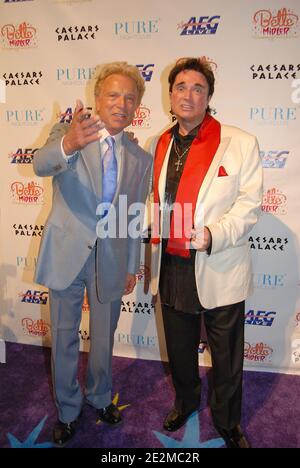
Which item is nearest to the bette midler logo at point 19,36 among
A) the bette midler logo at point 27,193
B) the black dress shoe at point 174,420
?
the bette midler logo at point 27,193

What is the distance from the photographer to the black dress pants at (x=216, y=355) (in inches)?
72.7

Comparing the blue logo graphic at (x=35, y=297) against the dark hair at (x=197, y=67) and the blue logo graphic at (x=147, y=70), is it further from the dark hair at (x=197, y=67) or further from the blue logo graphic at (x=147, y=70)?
the dark hair at (x=197, y=67)

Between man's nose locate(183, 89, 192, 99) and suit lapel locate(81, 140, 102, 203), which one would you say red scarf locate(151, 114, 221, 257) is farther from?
suit lapel locate(81, 140, 102, 203)

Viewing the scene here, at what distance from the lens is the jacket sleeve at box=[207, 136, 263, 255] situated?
1685mm

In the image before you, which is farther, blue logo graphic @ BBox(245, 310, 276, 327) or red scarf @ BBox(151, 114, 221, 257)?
blue logo graphic @ BBox(245, 310, 276, 327)

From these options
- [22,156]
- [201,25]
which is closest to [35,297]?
[22,156]

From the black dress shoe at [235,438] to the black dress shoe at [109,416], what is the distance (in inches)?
22.9

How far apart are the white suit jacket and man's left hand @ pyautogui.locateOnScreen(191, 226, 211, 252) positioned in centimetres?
6

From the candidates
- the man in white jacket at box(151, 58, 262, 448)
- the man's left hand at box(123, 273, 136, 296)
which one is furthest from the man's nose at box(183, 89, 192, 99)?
the man's left hand at box(123, 273, 136, 296)

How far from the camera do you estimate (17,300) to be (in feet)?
10.1

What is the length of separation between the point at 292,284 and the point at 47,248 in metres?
1.81

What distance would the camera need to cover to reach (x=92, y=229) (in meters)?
1.76
